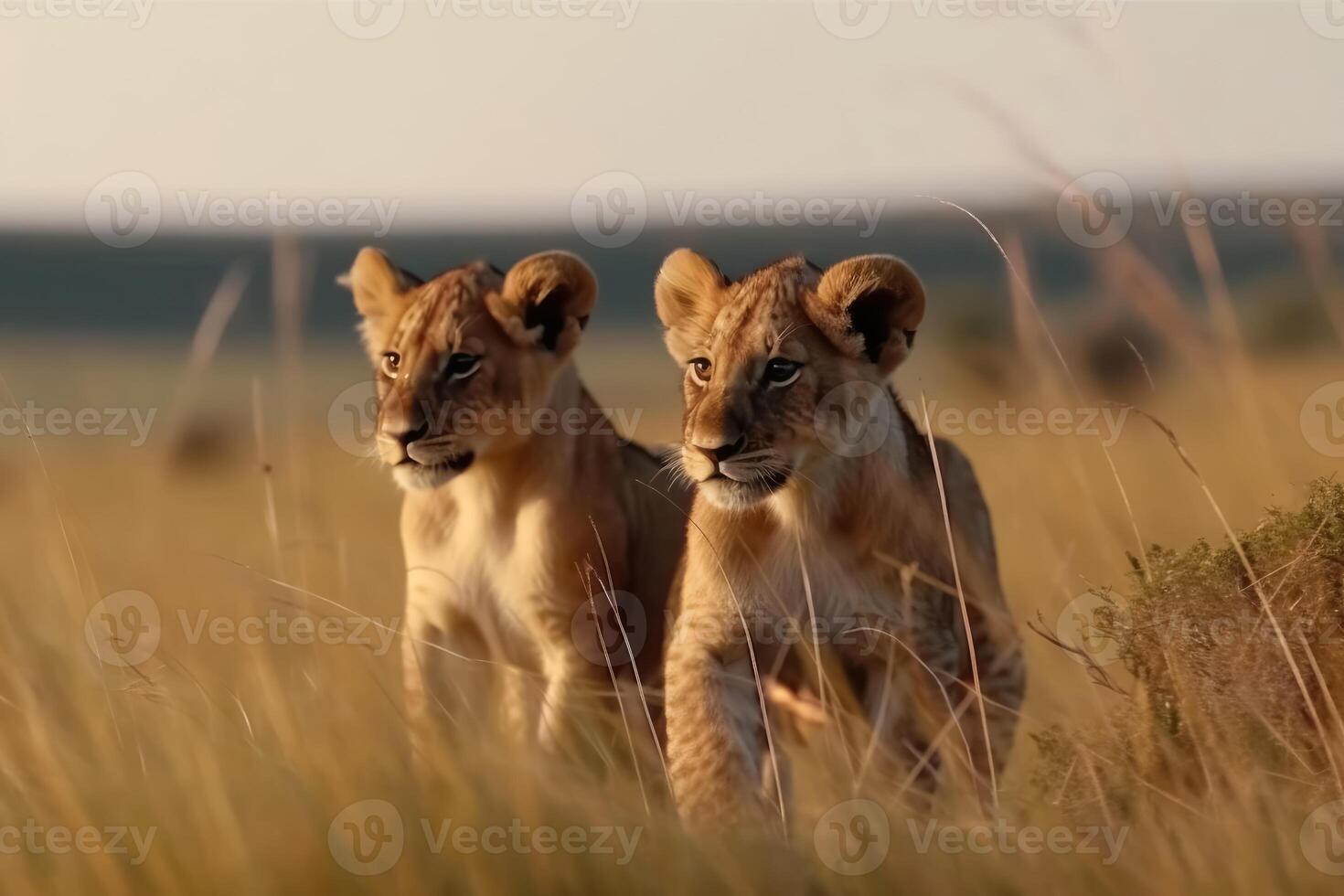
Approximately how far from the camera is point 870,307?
4.41 metres

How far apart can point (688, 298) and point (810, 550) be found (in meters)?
0.78

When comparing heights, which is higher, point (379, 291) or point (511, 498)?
point (379, 291)

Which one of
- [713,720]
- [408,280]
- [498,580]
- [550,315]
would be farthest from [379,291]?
[713,720]

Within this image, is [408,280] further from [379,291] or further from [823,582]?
[823,582]

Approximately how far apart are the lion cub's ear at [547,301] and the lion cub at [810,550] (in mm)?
789

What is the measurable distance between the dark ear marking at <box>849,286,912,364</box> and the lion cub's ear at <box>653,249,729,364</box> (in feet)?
1.19

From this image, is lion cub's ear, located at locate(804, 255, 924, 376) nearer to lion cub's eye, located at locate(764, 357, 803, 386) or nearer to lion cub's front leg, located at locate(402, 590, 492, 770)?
lion cub's eye, located at locate(764, 357, 803, 386)

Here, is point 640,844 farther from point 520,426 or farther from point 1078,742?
point 520,426

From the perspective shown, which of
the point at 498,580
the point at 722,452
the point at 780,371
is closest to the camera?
the point at 722,452

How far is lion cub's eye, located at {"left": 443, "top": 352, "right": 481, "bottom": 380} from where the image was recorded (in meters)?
5.18

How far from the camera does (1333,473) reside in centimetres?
391

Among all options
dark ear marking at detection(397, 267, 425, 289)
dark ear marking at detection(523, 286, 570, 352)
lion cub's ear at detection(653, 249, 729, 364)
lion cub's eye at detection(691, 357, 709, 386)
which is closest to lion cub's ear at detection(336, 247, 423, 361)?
dark ear marking at detection(397, 267, 425, 289)

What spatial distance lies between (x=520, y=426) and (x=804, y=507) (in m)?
1.19

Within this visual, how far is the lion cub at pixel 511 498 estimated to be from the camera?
5.04m
